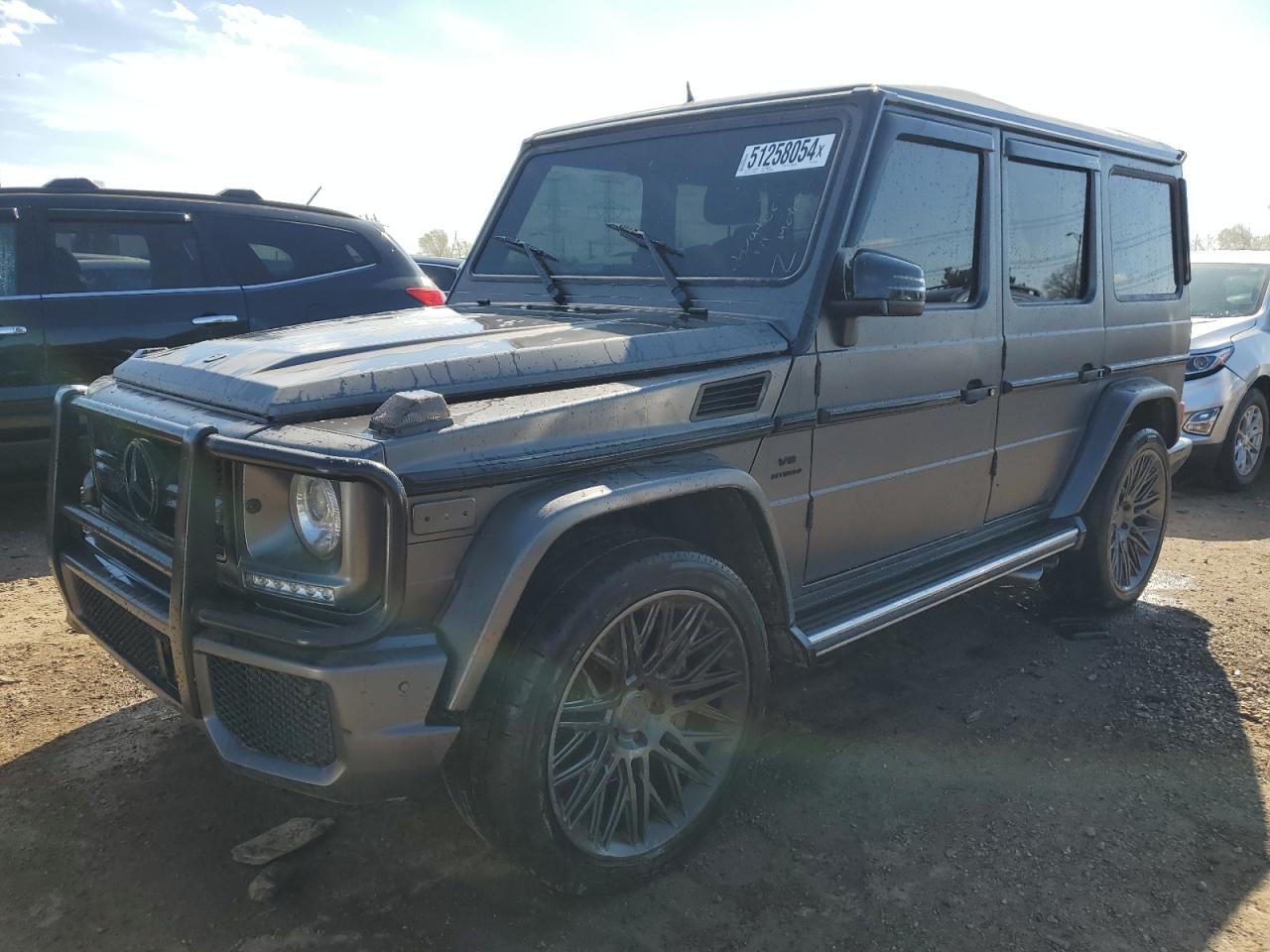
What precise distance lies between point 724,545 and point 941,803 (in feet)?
3.62

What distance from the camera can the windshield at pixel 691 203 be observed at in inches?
121

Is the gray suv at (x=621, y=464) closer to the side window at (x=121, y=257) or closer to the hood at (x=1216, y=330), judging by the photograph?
the side window at (x=121, y=257)

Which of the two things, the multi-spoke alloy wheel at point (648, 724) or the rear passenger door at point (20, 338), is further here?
the rear passenger door at point (20, 338)

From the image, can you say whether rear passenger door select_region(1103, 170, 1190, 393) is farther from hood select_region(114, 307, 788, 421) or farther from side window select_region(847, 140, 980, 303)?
hood select_region(114, 307, 788, 421)

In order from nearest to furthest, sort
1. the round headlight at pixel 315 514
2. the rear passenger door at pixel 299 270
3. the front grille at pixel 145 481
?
1. the round headlight at pixel 315 514
2. the front grille at pixel 145 481
3. the rear passenger door at pixel 299 270

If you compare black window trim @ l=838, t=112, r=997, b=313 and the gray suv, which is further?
black window trim @ l=838, t=112, r=997, b=313

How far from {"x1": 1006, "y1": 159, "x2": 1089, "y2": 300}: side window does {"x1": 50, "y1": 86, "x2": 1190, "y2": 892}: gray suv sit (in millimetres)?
18

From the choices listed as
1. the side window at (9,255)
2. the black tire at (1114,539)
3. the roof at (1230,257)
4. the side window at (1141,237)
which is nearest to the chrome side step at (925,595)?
the black tire at (1114,539)

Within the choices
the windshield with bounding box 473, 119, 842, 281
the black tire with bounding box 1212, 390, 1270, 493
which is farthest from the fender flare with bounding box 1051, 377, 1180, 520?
the black tire with bounding box 1212, 390, 1270, 493

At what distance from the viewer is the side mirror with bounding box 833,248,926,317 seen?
2820mm

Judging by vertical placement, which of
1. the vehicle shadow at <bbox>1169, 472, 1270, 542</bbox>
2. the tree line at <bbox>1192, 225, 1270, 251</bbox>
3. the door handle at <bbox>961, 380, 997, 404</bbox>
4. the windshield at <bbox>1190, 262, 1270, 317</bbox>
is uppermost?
the tree line at <bbox>1192, 225, 1270, 251</bbox>

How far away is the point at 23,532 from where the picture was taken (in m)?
5.62

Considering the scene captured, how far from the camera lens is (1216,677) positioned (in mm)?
4012

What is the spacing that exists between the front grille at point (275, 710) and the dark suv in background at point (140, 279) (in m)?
4.11
